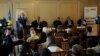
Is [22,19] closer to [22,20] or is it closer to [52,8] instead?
[22,20]

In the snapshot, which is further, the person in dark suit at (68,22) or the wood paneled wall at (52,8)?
the wood paneled wall at (52,8)

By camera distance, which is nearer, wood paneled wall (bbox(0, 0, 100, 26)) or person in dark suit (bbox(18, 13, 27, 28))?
person in dark suit (bbox(18, 13, 27, 28))

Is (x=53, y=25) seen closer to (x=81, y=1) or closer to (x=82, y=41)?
(x=81, y=1)

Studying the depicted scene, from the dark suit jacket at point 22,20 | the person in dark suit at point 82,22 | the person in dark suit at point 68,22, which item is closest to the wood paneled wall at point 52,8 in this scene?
the person in dark suit at point 68,22

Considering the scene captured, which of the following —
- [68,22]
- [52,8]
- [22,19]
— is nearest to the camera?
[22,19]

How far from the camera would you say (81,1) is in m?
16.3

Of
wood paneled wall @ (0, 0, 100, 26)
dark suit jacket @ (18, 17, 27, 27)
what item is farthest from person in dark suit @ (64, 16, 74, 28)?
dark suit jacket @ (18, 17, 27, 27)

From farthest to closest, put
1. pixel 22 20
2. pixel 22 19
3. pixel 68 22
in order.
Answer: pixel 68 22 < pixel 22 19 < pixel 22 20

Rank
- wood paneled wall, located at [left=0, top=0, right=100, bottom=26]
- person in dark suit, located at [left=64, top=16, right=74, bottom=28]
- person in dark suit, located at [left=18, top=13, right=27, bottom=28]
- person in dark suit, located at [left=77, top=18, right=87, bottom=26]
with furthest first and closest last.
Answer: wood paneled wall, located at [left=0, top=0, right=100, bottom=26] < person in dark suit, located at [left=64, top=16, right=74, bottom=28] < person in dark suit, located at [left=77, top=18, right=87, bottom=26] < person in dark suit, located at [left=18, top=13, right=27, bottom=28]

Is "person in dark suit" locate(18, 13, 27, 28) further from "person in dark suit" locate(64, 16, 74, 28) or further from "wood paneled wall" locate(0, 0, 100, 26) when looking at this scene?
"person in dark suit" locate(64, 16, 74, 28)

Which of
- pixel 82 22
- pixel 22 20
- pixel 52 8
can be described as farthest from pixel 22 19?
pixel 82 22

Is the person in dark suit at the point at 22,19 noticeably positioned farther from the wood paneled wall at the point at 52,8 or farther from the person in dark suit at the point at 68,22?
the person in dark suit at the point at 68,22

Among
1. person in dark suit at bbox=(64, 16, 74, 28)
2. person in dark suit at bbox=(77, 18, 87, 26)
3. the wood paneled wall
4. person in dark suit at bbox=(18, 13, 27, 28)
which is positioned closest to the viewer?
person in dark suit at bbox=(18, 13, 27, 28)

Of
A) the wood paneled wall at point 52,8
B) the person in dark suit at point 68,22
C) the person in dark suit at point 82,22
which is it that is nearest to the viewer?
the person in dark suit at point 82,22
